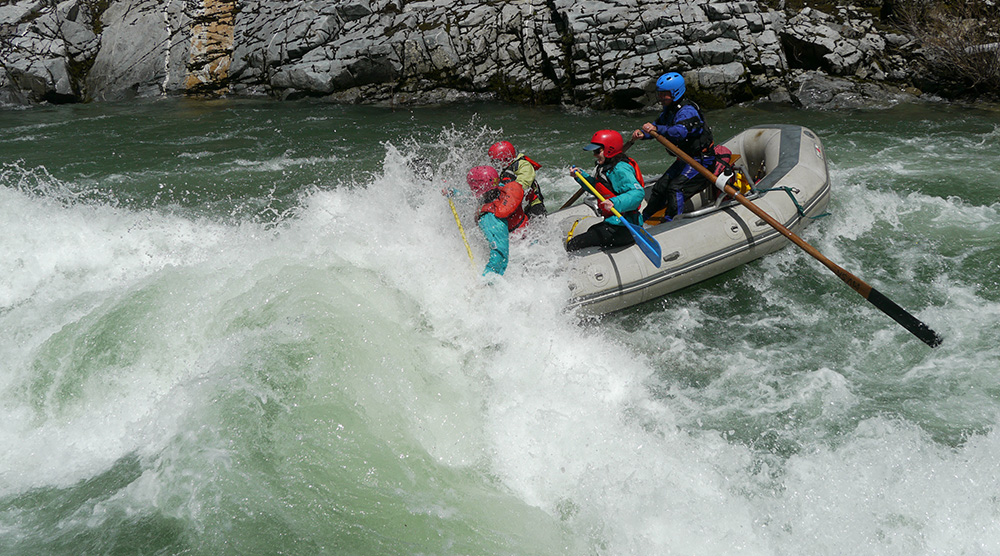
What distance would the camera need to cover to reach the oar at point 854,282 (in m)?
5.36

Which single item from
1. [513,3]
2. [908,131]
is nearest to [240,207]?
[513,3]

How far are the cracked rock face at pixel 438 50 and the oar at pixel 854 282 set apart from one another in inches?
249

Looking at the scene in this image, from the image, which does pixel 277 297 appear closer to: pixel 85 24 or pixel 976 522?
pixel 976 522

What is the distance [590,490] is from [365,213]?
3.98m

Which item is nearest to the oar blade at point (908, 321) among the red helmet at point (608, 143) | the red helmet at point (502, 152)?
the red helmet at point (608, 143)

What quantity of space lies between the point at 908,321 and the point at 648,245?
2.28 meters

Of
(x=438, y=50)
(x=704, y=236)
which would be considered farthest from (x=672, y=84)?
(x=438, y=50)

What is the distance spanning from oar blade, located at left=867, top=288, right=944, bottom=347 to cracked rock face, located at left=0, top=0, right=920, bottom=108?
7.81m

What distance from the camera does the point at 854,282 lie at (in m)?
5.77

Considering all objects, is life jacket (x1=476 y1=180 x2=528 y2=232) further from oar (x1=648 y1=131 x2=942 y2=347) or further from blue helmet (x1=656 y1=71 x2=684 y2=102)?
blue helmet (x1=656 y1=71 x2=684 y2=102)

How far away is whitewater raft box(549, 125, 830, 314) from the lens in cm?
621

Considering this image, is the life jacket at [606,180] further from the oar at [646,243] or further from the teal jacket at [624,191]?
the oar at [646,243]

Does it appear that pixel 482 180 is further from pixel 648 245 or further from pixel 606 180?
pixel 648 245

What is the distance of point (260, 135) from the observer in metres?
12.4
